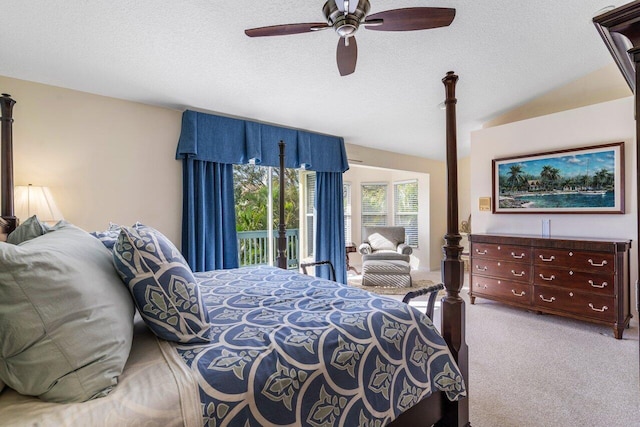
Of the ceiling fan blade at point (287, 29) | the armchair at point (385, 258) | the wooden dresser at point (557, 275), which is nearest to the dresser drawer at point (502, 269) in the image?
the wooden dresser at point (557, 275)

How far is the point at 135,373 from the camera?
2.90 ft

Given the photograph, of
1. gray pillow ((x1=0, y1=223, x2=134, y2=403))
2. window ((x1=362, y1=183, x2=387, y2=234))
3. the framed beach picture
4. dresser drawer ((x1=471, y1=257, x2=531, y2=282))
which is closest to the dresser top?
dresser drawer ((x1=471, y1=257, x2=531, y2=282))

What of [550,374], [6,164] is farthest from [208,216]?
[550,374]

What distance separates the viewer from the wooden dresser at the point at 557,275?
9.28 ft

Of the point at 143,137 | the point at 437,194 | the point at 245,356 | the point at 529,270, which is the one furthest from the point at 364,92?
the point at 437,194

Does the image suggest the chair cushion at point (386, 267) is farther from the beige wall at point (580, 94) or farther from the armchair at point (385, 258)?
the beige wall at point (580, 94)

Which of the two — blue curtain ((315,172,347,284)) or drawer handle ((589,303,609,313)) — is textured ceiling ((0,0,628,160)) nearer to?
blue curtain ((315,172,347,284))

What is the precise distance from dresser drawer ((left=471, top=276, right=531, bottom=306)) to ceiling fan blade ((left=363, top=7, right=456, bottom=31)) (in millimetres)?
3016

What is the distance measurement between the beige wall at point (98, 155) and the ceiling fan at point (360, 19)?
192cm

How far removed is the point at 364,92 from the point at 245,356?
3.02m

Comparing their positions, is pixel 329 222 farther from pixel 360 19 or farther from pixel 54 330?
pixel 54 330

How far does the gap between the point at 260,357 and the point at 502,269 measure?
11.6 ft

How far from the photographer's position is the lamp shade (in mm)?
2277

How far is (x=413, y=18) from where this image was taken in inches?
67.8
